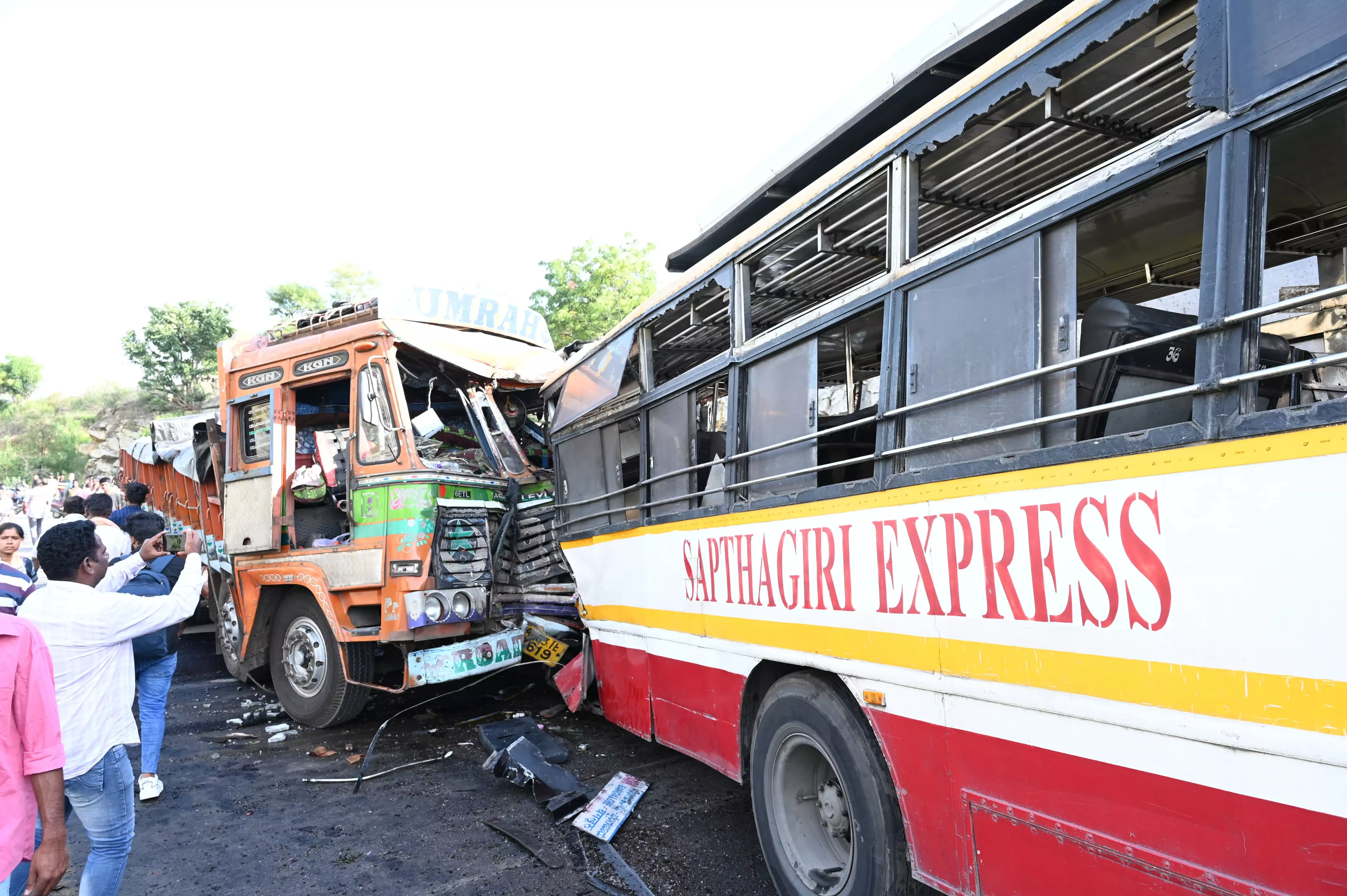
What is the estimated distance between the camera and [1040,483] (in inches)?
86.1

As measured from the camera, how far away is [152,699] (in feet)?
15.8

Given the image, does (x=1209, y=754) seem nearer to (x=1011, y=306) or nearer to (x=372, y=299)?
(x=1011, y=306)

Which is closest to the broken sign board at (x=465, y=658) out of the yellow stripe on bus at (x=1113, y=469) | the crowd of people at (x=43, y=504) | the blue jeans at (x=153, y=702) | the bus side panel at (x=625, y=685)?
the bus side panel at (x=625, y=685)

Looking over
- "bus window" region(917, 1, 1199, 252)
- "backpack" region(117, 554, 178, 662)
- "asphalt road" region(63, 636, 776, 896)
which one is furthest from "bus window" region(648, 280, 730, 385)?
"backpack" region(117, 554, 178, 662)

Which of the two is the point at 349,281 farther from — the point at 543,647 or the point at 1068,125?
the point at 1068,125

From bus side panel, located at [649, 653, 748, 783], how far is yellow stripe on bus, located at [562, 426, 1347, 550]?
3.34ft

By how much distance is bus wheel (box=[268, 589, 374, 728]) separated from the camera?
5953 mm

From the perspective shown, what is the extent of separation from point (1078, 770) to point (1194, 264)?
2727mm

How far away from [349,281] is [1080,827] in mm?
39574

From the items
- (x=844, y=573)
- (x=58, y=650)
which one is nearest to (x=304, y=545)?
(x=58, y=650)

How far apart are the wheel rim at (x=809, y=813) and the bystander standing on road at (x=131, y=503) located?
5.50 meters

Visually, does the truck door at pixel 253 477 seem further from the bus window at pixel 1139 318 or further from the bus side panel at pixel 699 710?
the bus window at pixel 1139 318

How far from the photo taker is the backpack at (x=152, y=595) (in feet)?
15.0

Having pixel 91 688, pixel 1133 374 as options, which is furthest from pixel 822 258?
pixel 91 688
